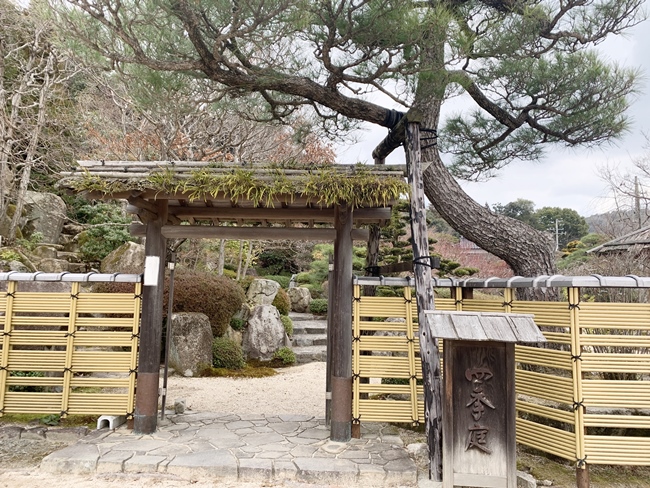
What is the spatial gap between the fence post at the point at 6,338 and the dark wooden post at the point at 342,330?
3872mm

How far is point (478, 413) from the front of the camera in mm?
3580

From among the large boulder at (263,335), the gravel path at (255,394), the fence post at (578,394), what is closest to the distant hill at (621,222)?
the large boulder at (263,335)

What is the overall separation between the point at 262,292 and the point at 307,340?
6.34 feet

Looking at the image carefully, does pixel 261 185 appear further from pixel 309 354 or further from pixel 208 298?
pixel 309 354

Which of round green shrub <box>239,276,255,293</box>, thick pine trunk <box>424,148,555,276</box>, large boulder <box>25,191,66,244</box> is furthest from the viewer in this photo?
round green shrub <box>239,276,255,293</box>

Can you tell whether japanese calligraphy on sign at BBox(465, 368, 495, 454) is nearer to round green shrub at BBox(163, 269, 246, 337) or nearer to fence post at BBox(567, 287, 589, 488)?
fence post at BBox(567, 287, 589, 488)

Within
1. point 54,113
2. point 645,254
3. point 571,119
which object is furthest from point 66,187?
point 645,254

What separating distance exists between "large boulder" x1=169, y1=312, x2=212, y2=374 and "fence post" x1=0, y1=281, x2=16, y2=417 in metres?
3.63

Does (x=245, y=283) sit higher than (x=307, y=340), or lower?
higher

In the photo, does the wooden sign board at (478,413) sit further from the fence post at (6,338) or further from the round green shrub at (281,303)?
the round green shrub at (281,303)

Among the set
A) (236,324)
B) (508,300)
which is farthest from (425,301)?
(236,324)

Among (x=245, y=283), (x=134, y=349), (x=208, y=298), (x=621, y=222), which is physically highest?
(x=621, y=222)

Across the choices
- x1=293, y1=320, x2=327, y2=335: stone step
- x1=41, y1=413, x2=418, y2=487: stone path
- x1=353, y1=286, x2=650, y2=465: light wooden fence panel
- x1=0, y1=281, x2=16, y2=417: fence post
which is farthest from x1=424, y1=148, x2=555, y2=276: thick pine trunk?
x1=293, y1=320, x2=327, y2=335: stone step

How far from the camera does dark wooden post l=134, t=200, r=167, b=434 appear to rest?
4754 millimetres
